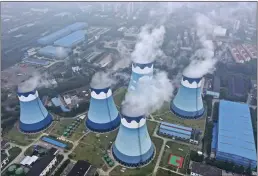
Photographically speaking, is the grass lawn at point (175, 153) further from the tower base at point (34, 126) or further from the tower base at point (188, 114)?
the tower base at point (34, 126)

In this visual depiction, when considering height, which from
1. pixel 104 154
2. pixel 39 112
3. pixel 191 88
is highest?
pixel 191 88

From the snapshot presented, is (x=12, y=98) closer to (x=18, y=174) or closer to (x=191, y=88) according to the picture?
(x=18, y=174)

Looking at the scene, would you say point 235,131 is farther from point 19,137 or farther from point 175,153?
point 19,137

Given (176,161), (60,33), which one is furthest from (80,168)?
(60,33)

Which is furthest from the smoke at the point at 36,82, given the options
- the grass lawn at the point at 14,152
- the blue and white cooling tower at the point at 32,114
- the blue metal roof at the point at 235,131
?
the blue metal roof at the point at 235,131

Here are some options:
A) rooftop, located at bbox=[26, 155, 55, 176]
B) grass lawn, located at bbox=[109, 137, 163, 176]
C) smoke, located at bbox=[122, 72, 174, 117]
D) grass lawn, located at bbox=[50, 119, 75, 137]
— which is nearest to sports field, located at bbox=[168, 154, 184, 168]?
grass lawn, located at bbox=[109, 137, 163, 176]

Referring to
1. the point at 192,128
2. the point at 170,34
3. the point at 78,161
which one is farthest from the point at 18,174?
the point at 170,34
